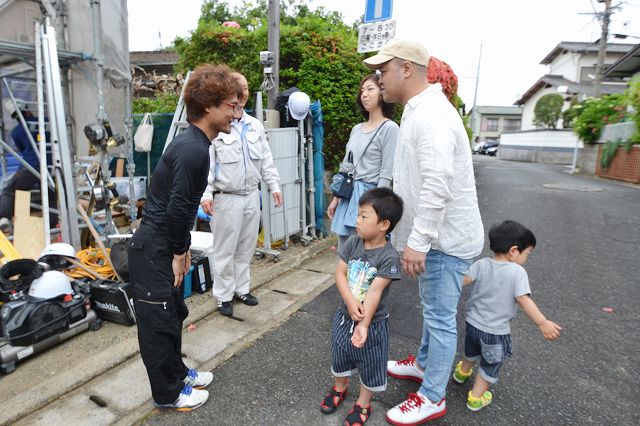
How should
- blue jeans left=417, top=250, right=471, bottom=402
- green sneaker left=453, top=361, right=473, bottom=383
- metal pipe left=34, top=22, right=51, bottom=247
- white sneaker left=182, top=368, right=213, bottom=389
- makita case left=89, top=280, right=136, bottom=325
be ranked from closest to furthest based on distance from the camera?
blue jeans left=417, top=250, right=471, bottom=402
white sneaker left=182, top=368, right=213, bottom=389
green sneaker left=453, top=361, right=473, bottom=383
makita case left=89, top=280, right=136, bottom=325
metal pipe left=34, top=22, right=51, bottom=247

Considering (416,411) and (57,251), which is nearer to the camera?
(416,411)

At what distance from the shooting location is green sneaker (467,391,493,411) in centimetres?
245

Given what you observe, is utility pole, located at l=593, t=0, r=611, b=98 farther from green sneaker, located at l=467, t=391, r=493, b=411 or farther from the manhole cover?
green sneaker, located at l=467, t=391, r=493, b=411

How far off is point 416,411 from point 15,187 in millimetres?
5139

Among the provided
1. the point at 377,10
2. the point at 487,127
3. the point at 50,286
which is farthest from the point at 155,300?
the point at 487,127

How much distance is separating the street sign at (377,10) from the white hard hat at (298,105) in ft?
4.25

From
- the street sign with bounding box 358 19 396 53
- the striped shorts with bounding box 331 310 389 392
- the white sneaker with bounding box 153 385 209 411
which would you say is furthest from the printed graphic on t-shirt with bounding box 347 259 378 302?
the street sign with bounding box 358 19 396 53

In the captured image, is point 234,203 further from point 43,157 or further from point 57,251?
point 43,157

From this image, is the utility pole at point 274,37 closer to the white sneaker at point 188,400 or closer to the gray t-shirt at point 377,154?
the gray t-shirt at point 377,154

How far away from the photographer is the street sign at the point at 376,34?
4.80 metres

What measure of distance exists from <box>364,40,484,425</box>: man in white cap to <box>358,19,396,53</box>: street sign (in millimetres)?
2828

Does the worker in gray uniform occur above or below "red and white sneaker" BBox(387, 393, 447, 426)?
above

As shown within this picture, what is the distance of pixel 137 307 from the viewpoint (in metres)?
2.21

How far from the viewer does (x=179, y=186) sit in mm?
2010
